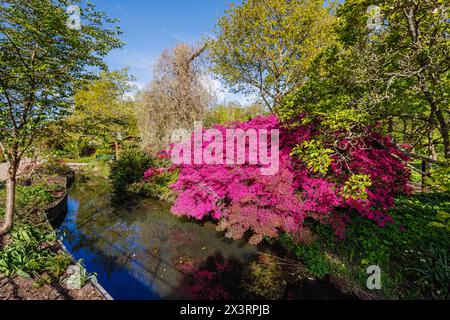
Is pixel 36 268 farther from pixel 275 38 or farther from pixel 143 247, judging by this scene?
pixel 275 38

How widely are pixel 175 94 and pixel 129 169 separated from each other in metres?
4.99

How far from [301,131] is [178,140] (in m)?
7.98

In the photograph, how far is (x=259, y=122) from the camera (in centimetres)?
602

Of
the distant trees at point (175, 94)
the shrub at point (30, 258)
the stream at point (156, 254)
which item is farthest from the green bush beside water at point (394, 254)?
the distant trees at point (175, 94)

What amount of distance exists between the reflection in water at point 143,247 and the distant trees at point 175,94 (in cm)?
493

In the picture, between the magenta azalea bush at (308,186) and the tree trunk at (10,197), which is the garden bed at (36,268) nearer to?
the tree trunk at (10,197)

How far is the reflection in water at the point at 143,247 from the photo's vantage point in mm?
4504

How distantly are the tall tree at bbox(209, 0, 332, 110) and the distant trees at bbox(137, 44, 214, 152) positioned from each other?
2.40 meters

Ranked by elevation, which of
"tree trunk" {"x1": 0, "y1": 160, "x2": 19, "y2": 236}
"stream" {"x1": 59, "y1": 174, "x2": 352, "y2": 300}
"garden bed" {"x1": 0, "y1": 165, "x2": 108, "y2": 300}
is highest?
"tree trunk" {"x1": 0, "y1": 160, "x2": 19, "y2": 236}

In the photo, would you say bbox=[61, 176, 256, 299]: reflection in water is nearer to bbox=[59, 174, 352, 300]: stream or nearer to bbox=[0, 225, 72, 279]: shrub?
bbox=[59, 174, 352, 300]: stream

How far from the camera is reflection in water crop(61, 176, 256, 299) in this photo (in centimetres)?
450

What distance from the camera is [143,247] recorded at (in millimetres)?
6035

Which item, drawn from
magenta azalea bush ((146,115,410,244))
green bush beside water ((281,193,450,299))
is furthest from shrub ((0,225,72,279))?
green bush beside water ((281,193,450,299))

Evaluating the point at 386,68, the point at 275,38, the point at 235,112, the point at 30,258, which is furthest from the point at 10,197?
the point at 235,112
